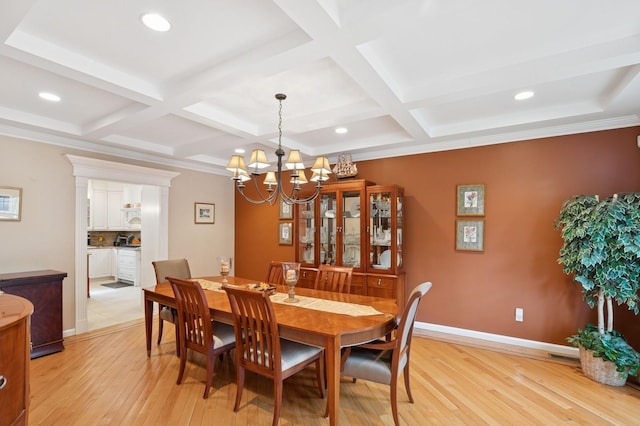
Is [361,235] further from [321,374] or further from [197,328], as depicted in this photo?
[197,328]

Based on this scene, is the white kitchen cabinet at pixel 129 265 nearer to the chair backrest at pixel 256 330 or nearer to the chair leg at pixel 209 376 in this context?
the chair leg at pixel 209 376

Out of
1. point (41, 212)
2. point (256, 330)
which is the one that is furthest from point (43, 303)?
point (256, 330)

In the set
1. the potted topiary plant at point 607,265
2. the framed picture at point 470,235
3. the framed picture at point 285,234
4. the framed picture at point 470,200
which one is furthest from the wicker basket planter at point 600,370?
the framed picture at point 285,234

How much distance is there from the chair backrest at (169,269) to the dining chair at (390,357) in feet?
7.91

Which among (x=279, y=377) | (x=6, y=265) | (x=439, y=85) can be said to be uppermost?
(x=439, y=85)

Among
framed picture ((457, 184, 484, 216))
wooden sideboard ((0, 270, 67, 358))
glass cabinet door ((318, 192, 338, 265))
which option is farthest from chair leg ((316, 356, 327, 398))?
wooden sideboard ((0, 270, 67, 358))

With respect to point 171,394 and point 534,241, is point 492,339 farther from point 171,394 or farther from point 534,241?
point 171,394

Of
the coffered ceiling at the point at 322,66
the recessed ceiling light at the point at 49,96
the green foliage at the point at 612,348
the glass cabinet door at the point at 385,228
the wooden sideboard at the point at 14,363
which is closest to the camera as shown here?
the wooden sideboard at the point at 14,363

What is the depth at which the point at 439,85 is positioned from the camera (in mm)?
2471

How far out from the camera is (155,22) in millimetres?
1762

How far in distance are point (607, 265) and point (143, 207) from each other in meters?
5.92

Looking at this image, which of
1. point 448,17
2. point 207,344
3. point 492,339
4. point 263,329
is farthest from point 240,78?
point 492,339

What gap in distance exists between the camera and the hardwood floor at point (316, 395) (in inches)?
88.4

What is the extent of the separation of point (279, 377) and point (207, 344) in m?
0.75
